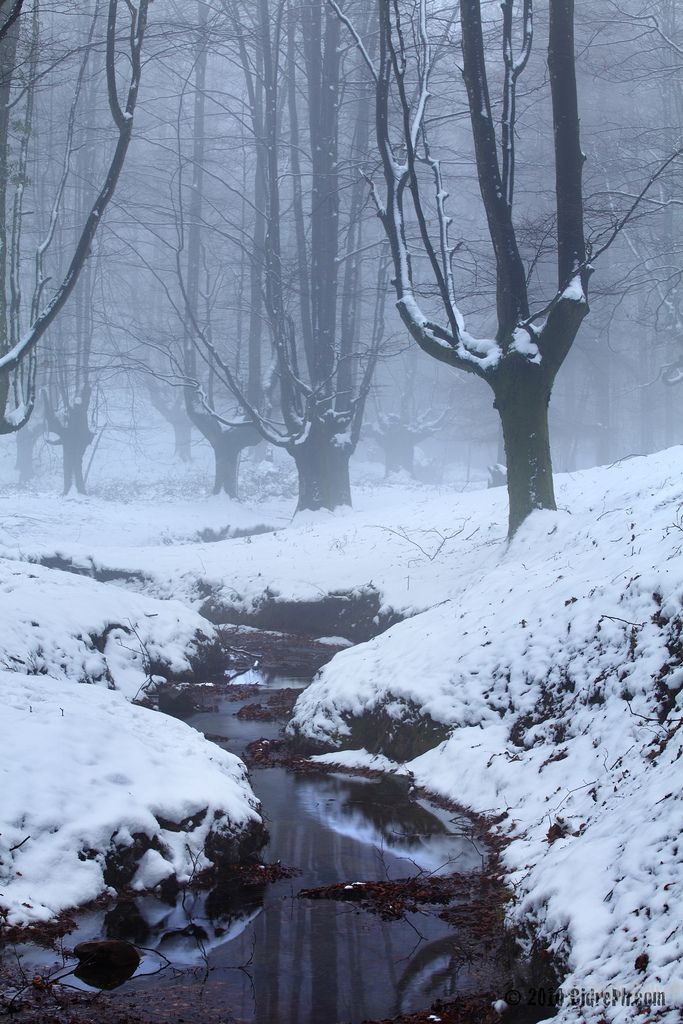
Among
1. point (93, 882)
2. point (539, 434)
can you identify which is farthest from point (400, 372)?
point (93, 882)

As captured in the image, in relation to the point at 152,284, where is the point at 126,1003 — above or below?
below

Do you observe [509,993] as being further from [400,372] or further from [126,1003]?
[400,372]

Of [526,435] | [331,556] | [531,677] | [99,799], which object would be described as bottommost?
[99,799]

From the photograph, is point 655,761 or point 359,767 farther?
point 359,767

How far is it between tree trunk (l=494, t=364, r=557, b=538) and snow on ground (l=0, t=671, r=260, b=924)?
20.7 ft

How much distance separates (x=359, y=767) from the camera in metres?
8.36

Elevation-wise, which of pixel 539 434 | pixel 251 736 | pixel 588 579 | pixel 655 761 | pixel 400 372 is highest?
pixel 400 372

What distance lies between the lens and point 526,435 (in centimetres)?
1182

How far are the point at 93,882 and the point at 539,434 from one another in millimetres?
8393

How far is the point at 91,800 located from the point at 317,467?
57.9 feet

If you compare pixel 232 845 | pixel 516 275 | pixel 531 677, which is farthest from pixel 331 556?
pixel 232 845

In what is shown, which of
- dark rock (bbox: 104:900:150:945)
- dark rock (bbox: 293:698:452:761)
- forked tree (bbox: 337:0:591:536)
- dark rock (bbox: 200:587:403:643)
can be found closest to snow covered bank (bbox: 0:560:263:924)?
dark rock (bbox: 104:900:150:945)

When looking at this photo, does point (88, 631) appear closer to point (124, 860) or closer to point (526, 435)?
point (124, 860)

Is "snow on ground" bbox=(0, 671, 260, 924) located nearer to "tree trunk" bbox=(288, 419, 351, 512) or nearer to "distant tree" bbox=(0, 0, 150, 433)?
"distant tree" bbox=(0, 0, 150, 433)
